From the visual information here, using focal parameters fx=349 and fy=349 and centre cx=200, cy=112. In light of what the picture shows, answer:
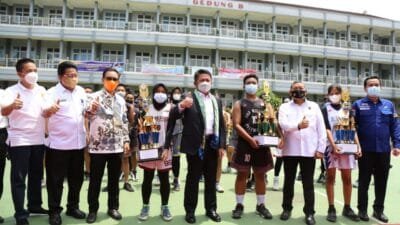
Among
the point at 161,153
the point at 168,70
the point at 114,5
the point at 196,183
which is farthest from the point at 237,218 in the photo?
the point at 114,5

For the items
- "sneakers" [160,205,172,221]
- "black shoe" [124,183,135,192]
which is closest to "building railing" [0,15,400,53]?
"black shoe" [124,183,135,192]

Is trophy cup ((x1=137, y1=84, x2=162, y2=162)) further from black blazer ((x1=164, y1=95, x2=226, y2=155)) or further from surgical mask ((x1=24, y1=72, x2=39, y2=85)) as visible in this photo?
surgical mask ((x1=24, y1=72, x2=39, y2=85))

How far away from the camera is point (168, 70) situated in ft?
86.3

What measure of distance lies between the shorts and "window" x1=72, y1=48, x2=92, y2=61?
83.5 ft

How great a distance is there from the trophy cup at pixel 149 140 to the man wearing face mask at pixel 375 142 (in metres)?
2.84

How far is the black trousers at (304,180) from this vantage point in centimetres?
458

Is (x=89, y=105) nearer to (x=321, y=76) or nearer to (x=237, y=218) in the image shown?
(x=237, y=218)

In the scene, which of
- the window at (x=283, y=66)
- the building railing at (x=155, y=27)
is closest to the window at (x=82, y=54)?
the building railing at (x=155, y=27)

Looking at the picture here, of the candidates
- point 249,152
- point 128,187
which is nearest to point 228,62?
point 128,187

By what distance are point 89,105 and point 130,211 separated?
1.58 m

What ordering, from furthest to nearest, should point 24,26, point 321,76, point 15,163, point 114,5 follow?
point 321,76, point 114,5, point 24,26, point 15,163

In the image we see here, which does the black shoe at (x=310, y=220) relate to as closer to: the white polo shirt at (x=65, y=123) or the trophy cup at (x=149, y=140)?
the trophy cup at (x=149, y=140)

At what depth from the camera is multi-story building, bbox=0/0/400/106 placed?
26344 mm

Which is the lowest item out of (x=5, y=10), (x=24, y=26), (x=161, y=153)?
(x=161, y=153)
